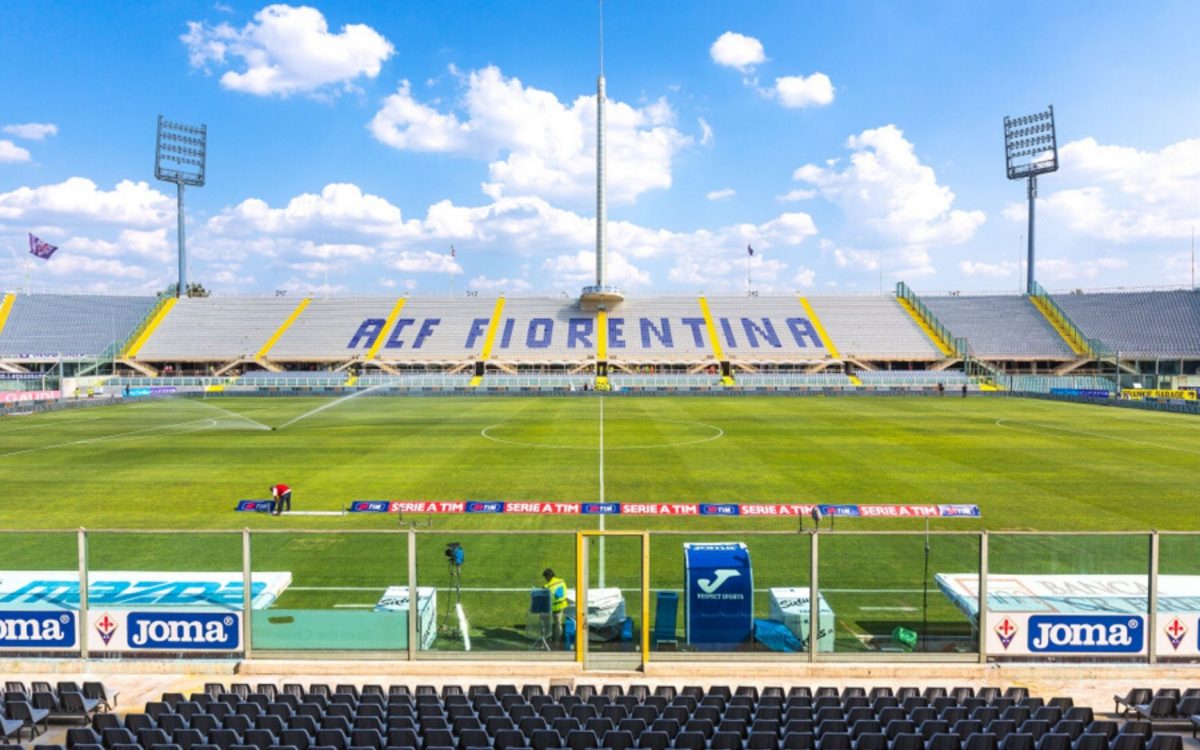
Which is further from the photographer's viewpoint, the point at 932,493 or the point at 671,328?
the point at 671,328

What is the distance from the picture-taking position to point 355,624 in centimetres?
1105

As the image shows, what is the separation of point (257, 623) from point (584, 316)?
85986 millimetres

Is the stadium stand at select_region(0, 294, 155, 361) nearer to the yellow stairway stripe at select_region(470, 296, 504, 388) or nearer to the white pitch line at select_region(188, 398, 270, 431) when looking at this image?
the white pitch line at select_region(188, 398, 270, 431)

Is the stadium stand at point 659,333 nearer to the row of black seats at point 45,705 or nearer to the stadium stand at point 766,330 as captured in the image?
the stadium stand at point 766,330

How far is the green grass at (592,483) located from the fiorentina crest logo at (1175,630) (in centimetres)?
85

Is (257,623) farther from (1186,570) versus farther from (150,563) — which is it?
(1186,570)

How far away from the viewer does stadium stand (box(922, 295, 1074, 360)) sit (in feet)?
270

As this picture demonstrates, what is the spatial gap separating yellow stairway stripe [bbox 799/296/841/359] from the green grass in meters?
29.1

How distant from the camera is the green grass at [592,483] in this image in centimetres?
1296

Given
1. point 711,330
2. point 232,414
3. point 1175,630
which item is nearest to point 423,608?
point 1175,630

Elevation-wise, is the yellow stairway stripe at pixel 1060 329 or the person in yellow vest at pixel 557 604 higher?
the yellow stairway stripe at pixel 1060 329

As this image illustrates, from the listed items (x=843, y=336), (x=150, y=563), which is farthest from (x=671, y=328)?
(x=150, y=563)

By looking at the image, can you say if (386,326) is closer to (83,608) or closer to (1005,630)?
(83,608)

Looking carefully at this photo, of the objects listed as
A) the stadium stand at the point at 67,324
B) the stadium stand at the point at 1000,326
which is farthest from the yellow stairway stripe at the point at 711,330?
the stadium stand at the point at 67,324
